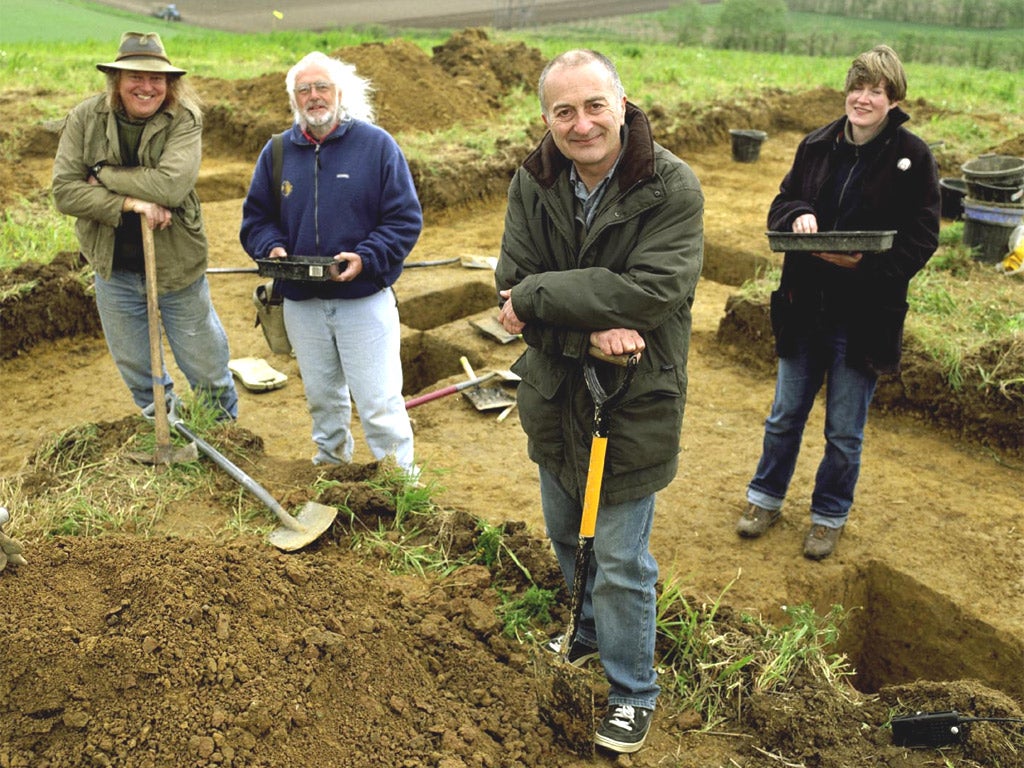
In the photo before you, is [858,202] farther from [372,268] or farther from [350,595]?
[350,595]

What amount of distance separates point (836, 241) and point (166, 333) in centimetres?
331

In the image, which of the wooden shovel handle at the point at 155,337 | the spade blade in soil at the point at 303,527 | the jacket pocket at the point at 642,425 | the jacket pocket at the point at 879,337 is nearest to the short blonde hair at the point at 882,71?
Answer: the jacket pocket at the point at 879,337

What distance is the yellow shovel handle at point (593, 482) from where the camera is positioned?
102 inches

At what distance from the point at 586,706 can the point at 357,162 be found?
8.28 feet

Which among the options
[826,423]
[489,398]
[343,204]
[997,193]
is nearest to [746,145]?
[997,193]

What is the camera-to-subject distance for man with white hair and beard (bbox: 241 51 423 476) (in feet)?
13.1

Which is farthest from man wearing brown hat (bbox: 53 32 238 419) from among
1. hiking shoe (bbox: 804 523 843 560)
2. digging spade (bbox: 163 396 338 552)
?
hiking shoe (bbox: 804 523 843 560)

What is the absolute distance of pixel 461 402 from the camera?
614 centimetres

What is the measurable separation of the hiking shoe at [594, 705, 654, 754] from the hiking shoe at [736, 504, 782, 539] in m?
1.92

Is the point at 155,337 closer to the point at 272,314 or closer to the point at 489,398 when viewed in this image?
the point at 272,314

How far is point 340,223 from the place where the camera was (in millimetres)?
4066

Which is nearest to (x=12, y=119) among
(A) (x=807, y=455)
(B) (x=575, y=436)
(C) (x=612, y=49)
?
(A) (x=807, y=455)

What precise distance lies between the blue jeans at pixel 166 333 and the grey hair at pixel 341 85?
4.17ft

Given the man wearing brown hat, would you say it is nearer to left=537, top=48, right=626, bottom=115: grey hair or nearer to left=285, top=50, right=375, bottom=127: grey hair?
left=285, top=50, right=375, bottom=127: grey hair
